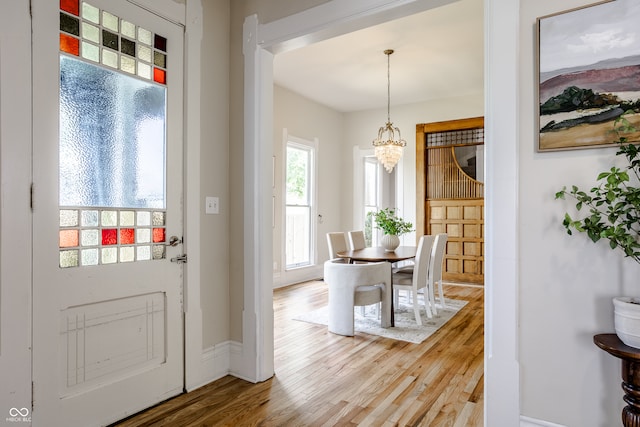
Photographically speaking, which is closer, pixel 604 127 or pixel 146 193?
pixel 604 127

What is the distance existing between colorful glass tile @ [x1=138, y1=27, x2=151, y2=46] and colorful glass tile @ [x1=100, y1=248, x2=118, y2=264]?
1252 millimetres

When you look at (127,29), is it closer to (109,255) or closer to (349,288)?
(109,255)

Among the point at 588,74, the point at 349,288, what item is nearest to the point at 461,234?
the point at 349,288

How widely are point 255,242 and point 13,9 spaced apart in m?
1.75

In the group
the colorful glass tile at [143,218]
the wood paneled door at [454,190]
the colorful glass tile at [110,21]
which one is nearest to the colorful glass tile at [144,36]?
the colorful glass tile at [110,21]

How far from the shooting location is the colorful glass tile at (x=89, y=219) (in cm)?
199

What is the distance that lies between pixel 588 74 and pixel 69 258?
2598 mm

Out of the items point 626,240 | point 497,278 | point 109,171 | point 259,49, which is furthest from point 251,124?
point 626,240

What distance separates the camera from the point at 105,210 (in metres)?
2.07

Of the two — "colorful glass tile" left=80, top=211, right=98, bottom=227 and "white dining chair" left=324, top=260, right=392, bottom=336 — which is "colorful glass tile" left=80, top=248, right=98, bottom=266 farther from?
"white dining chair" left=324, top=260, right=392, bottom=336

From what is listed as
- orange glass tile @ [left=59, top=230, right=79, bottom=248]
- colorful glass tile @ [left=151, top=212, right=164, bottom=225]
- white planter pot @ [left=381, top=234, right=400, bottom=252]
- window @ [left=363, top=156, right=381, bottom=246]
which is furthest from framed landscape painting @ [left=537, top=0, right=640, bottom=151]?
window @ [left=363, top=156, right=381, bottom=246]

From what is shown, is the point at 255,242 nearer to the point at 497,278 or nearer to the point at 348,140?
the point at 497,278

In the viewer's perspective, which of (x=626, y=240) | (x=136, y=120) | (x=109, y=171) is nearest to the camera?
(x=626, y=240)

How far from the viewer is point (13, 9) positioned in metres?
1.72
